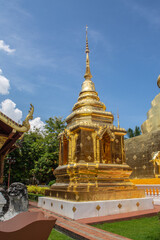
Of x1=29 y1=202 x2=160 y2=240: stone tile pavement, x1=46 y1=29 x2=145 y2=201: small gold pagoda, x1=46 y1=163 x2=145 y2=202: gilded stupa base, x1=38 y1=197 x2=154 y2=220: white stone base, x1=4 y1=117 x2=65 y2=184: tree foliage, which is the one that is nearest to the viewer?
x1=29 y1=202 x2=160 y2=240: stone tile pavement

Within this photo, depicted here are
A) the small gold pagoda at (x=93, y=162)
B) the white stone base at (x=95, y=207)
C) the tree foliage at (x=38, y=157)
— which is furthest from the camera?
the tree foliage at (x=38, y=157)

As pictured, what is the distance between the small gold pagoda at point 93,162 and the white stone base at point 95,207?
366mm

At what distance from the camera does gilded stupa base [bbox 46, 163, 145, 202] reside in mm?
7371

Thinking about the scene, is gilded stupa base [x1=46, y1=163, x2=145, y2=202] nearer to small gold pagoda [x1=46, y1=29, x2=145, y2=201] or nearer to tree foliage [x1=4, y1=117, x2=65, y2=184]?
small gold pagoda [x1=46, y1=29, x2=145, y2=201]

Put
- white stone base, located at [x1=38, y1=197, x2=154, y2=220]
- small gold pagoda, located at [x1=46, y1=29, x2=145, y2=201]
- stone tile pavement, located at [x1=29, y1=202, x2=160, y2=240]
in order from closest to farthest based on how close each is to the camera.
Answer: stone tile pavement, located at [x1=29, y1=202, x2=160, y2=240] → white stone base, located at [x1=38, y1=197, x2=154, y2=220] → small gold pagoda, located at [x1=46, y1=29, x2=145, y2=201]

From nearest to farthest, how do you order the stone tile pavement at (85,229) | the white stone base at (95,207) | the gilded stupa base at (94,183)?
the stone tile pavement at (85,229)
the white stone base at (95,207)
the gilded stupa base at (94,183)

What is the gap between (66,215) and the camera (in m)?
6.75

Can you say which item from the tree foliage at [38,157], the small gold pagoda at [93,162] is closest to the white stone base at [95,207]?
the small gold pagoda at [93,162]

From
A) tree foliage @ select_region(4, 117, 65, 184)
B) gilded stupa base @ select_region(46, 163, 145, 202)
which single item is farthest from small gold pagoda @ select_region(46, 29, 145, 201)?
tree foliage @ select_region(4, 117, 65, 184)

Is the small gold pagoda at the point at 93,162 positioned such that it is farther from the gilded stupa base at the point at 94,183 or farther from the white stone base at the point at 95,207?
the white stone base at the point at 95,207

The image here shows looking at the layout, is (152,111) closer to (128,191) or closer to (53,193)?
(128,191)

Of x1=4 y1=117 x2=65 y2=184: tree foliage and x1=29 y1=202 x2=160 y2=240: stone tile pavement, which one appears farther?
x1=4 y1=117 x2=65 y2=184: tree foliage

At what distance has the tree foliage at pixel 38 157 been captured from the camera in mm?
17866

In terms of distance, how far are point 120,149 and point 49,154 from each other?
11.8 m
